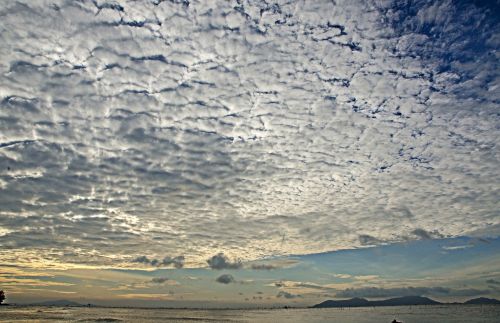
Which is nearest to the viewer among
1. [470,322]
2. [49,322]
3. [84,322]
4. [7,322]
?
[7,322]

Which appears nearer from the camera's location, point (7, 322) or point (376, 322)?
point (7, 322)

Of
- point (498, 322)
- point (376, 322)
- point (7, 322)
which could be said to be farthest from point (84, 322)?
point (498, 322)

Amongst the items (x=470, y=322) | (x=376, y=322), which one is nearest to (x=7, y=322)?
(x=376, y=322)

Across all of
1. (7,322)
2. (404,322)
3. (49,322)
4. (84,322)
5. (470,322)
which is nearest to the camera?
(7,322)

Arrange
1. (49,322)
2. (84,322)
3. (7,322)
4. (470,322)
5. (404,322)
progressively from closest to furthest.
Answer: (7,322), (49,322), (84,322), (470,322), (404,322)

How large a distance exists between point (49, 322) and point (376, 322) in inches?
5918

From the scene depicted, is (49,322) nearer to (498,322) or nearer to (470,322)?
(470,322)

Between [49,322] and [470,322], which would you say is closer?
[49,322]

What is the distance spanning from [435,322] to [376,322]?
27.0 m

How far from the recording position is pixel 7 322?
132000 mm

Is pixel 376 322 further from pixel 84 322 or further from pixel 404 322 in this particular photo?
pixel 84 322

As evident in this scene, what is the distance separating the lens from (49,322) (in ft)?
472

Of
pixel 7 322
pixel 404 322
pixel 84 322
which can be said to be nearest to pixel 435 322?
pixel 404 322

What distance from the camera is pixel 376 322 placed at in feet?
596
